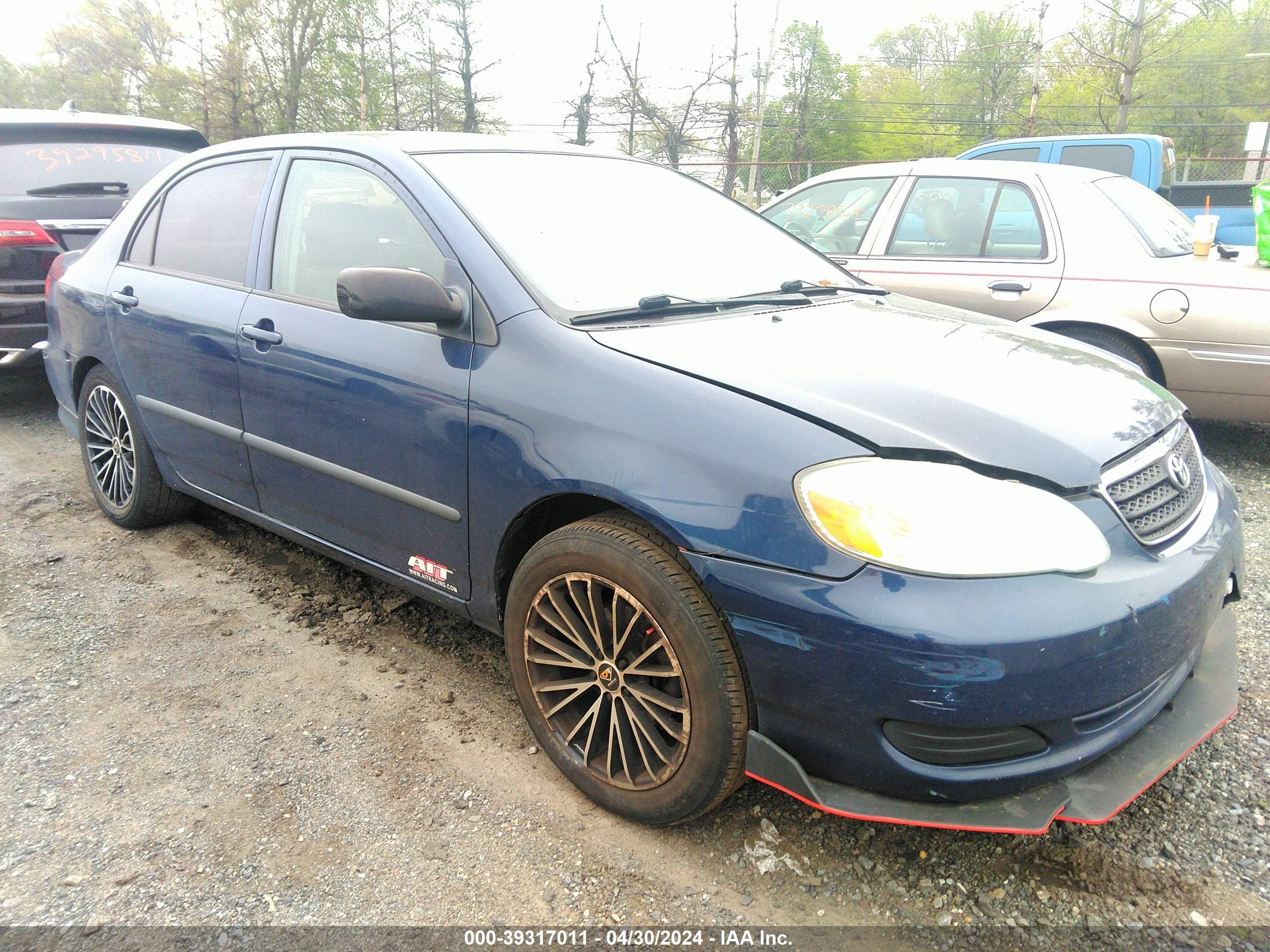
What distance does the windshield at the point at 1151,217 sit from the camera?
5008 millimetres

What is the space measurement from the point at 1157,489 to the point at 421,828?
198 cm

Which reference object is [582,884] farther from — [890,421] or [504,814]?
[890,421]

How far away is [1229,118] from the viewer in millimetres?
39375

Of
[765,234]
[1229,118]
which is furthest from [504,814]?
[1229,118]

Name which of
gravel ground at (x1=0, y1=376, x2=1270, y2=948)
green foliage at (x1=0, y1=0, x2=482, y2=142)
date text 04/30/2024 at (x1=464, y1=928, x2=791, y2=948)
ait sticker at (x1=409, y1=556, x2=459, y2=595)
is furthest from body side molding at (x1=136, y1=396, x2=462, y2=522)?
green foliage at (x1=0, y1=0, x2=482, y2=142)

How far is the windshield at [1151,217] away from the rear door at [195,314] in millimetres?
4559

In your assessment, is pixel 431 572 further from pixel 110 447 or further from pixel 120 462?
pixel 110 447

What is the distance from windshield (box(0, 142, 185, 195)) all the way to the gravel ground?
3675 mm

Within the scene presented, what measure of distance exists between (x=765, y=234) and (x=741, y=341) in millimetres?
1209

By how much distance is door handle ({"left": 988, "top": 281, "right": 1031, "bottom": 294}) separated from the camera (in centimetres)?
503

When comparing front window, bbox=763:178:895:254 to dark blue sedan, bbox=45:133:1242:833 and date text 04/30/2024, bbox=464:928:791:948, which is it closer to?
dark blue sedan, bbox=45:133:1242:833

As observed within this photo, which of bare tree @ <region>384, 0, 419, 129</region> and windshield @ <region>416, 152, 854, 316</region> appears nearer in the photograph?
windshield @ <region>416, 152, 854, 316</region>

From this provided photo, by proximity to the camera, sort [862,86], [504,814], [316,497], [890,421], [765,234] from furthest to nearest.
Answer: [862,86] < [765,234] < [316,497] < [504,814] < [890,421]

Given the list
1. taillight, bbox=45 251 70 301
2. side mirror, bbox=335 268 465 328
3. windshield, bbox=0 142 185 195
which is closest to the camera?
side mirror, bbox=335 268 465 328
